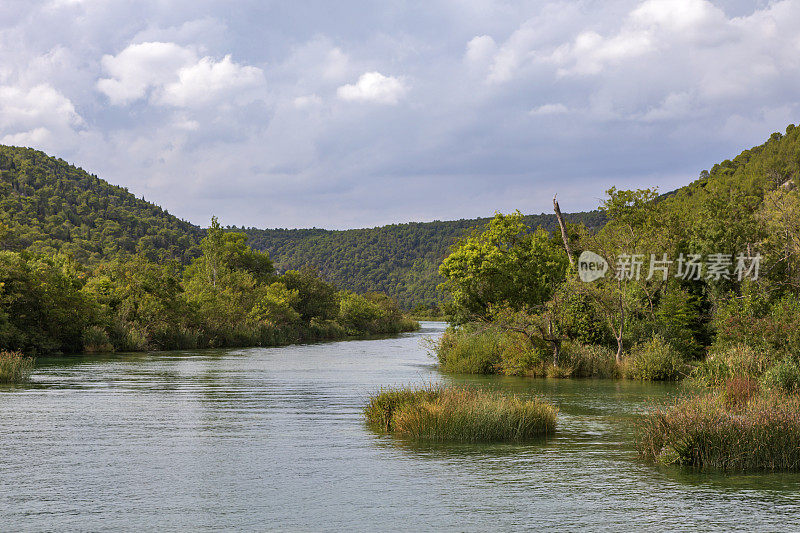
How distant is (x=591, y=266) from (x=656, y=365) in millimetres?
11237

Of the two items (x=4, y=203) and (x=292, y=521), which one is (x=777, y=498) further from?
(x=4, y=203)

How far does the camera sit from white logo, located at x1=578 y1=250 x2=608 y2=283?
47.0 meters

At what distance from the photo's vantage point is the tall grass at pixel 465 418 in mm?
20453

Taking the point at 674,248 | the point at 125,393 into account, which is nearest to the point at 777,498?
the point at 125,393

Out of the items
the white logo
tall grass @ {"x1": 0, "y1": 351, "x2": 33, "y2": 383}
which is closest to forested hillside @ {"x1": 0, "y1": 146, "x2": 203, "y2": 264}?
tall grass @ {"x1": 0, "y1": 351, "x2": 33, "y2": 383}

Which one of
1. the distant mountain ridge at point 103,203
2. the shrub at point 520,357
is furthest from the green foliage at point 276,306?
the shrub at point 520,357

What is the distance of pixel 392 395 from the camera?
22.5 meters

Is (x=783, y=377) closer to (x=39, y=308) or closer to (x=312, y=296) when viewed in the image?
→ (x=39, y=308)

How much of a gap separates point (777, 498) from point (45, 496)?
13.6m

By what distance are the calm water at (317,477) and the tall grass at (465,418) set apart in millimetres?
743

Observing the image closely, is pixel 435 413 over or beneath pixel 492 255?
beneath

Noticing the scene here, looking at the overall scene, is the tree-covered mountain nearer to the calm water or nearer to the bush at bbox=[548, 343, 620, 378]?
the bush at bbox=[548, 343, 620, 378]

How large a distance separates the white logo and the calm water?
1920 cm

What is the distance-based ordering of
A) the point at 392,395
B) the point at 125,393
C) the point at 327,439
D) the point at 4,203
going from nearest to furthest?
the point at 327,439 < the point at 392,395 < the point at 125,393 < the point at 4,203
